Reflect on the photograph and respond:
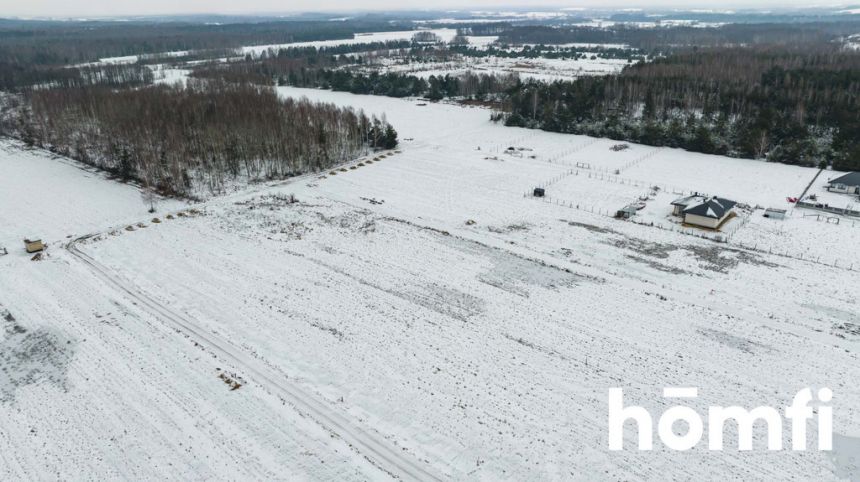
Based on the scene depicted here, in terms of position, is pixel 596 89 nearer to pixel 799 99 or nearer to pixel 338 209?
pixel 799 99

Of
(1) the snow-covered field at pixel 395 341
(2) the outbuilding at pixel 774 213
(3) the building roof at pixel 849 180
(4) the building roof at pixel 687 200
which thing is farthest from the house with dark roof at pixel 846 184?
(4) the building roof at pixel 687 200

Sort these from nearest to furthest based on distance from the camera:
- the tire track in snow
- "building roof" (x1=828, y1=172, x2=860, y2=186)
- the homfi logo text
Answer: the tire track in snow
the homfi logo text
"building roof" (x1=828, y1=172, x2=860, y2=186)

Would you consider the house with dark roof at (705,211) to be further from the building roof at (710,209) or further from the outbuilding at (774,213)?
the outbuilding at (774,213)

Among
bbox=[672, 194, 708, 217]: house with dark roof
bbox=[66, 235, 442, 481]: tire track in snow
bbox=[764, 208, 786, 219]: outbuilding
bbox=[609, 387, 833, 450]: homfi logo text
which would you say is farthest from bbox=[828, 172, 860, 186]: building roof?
bbox=[66, 235, 442, 481]: tire track in snow

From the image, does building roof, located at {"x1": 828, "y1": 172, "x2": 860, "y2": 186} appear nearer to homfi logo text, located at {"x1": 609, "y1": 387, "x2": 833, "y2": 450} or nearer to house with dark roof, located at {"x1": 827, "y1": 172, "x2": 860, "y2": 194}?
house with dark roof, located at {"x1": 827, "y1": 172, "x2": 860, "y2": 194}

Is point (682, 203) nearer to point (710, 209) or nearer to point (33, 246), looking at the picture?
point (710, 209)

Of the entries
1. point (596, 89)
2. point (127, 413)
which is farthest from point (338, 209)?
point (596, 89)
